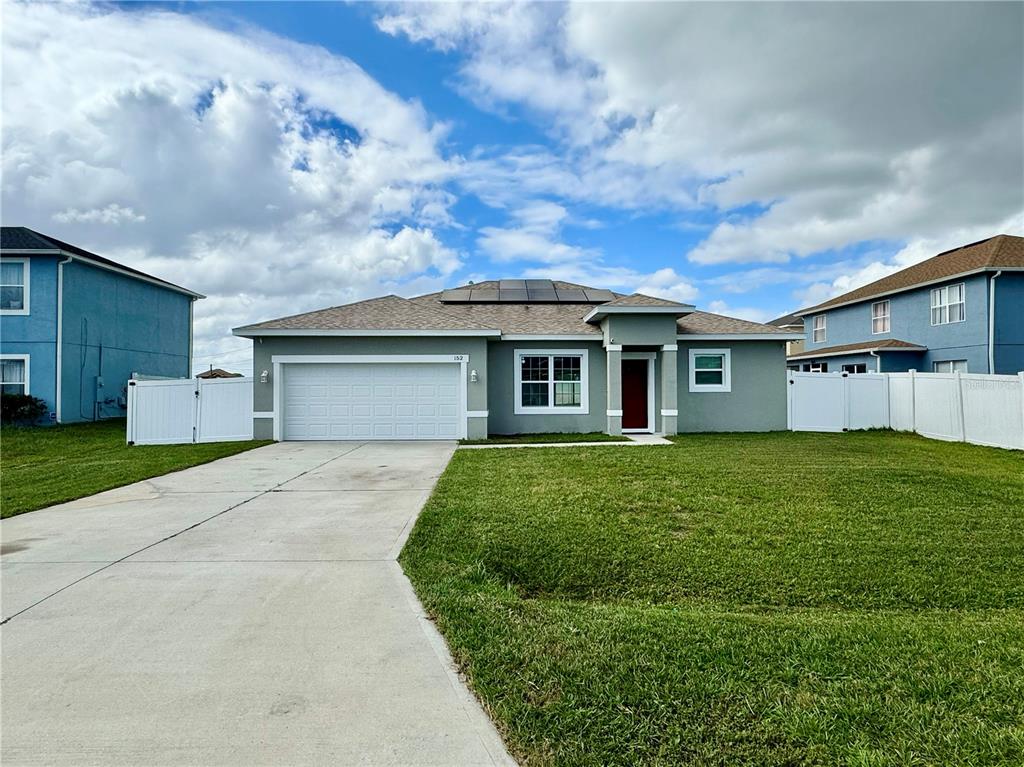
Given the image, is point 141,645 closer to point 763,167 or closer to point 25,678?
point 25,678

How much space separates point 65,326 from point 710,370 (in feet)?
67.4

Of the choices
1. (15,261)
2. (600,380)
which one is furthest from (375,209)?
(15,261)

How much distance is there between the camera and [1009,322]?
18422 millimetres

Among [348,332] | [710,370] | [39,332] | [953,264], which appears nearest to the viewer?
[348,332]

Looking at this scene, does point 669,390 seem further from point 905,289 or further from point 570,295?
point 905,289

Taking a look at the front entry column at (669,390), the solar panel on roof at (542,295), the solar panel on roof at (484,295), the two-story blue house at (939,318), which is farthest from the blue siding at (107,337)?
the two-story blue house at (939,318)

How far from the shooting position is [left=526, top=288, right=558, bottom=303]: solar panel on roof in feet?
62.1

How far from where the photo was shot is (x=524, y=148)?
15.3 metres

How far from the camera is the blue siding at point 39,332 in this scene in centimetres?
1723

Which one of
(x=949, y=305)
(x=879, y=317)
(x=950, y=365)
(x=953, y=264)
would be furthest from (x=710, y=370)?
(x=879, y=317)

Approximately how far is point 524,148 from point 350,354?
7.56 metres

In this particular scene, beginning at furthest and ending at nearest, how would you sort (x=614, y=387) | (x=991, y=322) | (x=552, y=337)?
(x=991, y=322) → (x=552, y=337) → (x=614, y=387)

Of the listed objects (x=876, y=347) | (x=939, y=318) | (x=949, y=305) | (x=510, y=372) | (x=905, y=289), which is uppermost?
(x=905, y=289)

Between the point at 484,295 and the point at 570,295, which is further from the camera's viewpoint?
the point at 570,295
